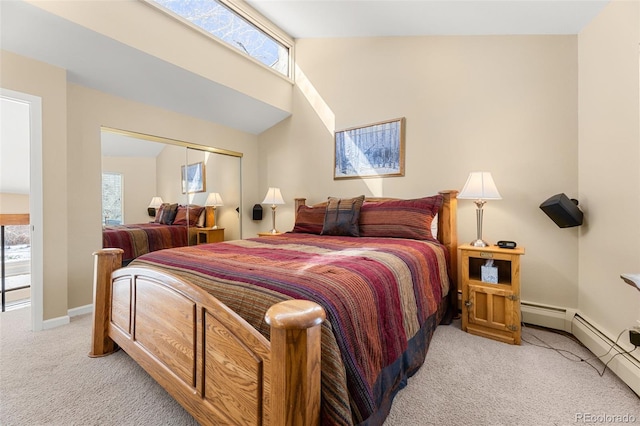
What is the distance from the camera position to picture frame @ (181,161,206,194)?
3.69 m

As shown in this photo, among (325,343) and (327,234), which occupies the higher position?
(327,234)

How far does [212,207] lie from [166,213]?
0.61 meters

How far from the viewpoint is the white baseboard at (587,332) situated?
1596 millimetres

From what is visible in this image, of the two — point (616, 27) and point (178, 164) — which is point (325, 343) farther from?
point (178, 164)

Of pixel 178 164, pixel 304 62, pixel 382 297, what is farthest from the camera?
pixel 304 62

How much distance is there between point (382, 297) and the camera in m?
1.31

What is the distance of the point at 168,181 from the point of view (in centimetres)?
354

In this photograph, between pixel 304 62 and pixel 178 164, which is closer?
pixel 178 164

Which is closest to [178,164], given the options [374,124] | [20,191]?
[20,191]

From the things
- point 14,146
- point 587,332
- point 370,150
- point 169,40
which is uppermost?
point 169,40

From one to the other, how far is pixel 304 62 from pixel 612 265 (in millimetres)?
3844

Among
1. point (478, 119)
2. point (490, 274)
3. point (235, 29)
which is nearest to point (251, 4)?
point (235, 29)

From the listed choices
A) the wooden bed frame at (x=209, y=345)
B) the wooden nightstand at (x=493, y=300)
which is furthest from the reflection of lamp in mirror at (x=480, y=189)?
the wooden bed frame at (x=209, y=345)

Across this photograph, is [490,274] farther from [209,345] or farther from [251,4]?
[251,4]
